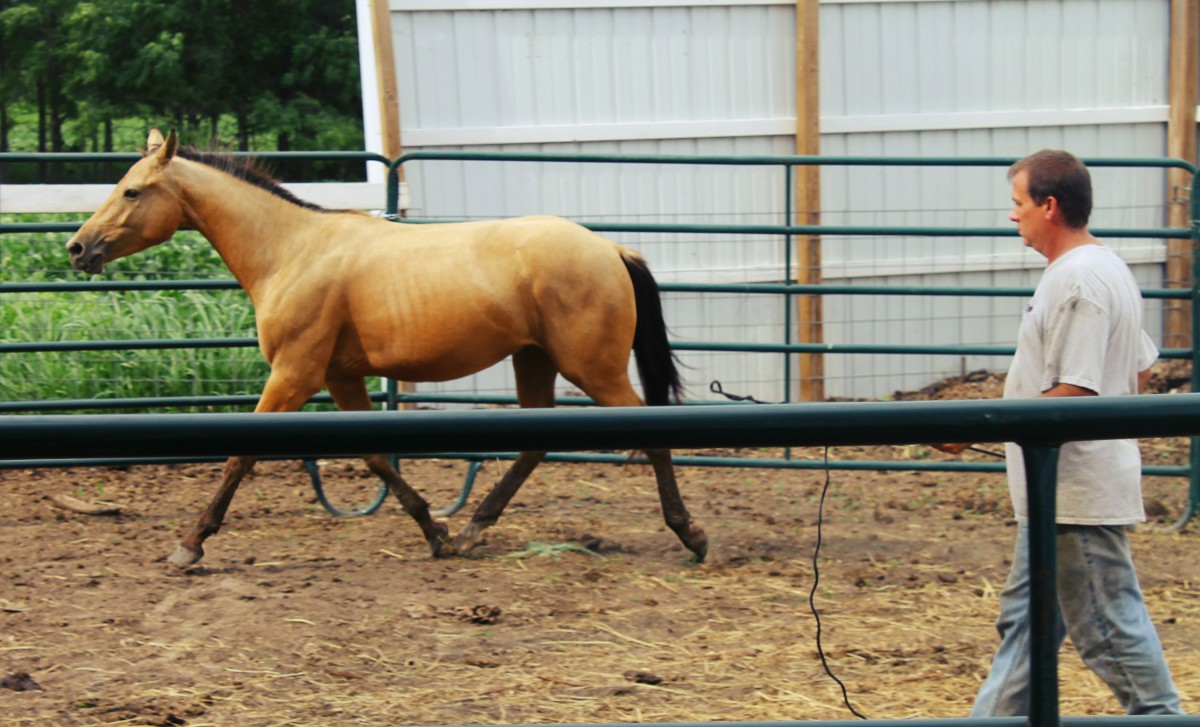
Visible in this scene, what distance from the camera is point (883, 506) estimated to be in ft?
20.7

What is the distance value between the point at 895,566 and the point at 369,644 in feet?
7.48

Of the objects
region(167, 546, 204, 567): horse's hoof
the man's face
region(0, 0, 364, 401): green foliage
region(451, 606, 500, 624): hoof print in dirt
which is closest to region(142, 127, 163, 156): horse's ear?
region(167, 546, 204, 567): horse's hoof

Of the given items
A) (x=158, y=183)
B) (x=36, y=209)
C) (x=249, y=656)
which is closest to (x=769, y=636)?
(x=249, y=656)

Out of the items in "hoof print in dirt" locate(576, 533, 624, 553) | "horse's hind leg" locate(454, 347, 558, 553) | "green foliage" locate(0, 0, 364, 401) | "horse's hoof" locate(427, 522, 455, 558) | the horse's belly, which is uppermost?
"green foliage" locate(0, 0, 364, 401)

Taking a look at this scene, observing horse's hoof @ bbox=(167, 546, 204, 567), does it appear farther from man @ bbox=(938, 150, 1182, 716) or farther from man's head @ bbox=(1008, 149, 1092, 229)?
man's head @ bbox=(1008, 149, 1092, 229)

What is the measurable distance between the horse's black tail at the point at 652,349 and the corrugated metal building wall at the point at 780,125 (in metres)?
2.32

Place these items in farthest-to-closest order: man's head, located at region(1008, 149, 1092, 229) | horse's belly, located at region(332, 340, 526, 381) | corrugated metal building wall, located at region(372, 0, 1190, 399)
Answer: corrugated metal building wall, located at region(372, 0, 1190, 399) → horse's belly, located at region(332, 340, 526, 381) → man's head, located at region(1008, 149, 1092, 229)

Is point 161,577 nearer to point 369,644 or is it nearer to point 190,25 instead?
point 369,644

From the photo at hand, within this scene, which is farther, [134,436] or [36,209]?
[36,209]

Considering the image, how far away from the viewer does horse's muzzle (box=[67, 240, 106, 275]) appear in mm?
5281

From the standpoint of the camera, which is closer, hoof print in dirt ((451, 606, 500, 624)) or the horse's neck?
hoof print in dirt ((451, 606, 500, 624))

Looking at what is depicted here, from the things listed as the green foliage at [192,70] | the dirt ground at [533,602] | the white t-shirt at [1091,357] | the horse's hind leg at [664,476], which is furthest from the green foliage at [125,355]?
the green foliage at [192,70]

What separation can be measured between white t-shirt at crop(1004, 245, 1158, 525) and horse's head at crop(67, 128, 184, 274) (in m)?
3.78

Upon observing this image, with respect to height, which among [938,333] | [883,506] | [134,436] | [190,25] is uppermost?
[190,25]
